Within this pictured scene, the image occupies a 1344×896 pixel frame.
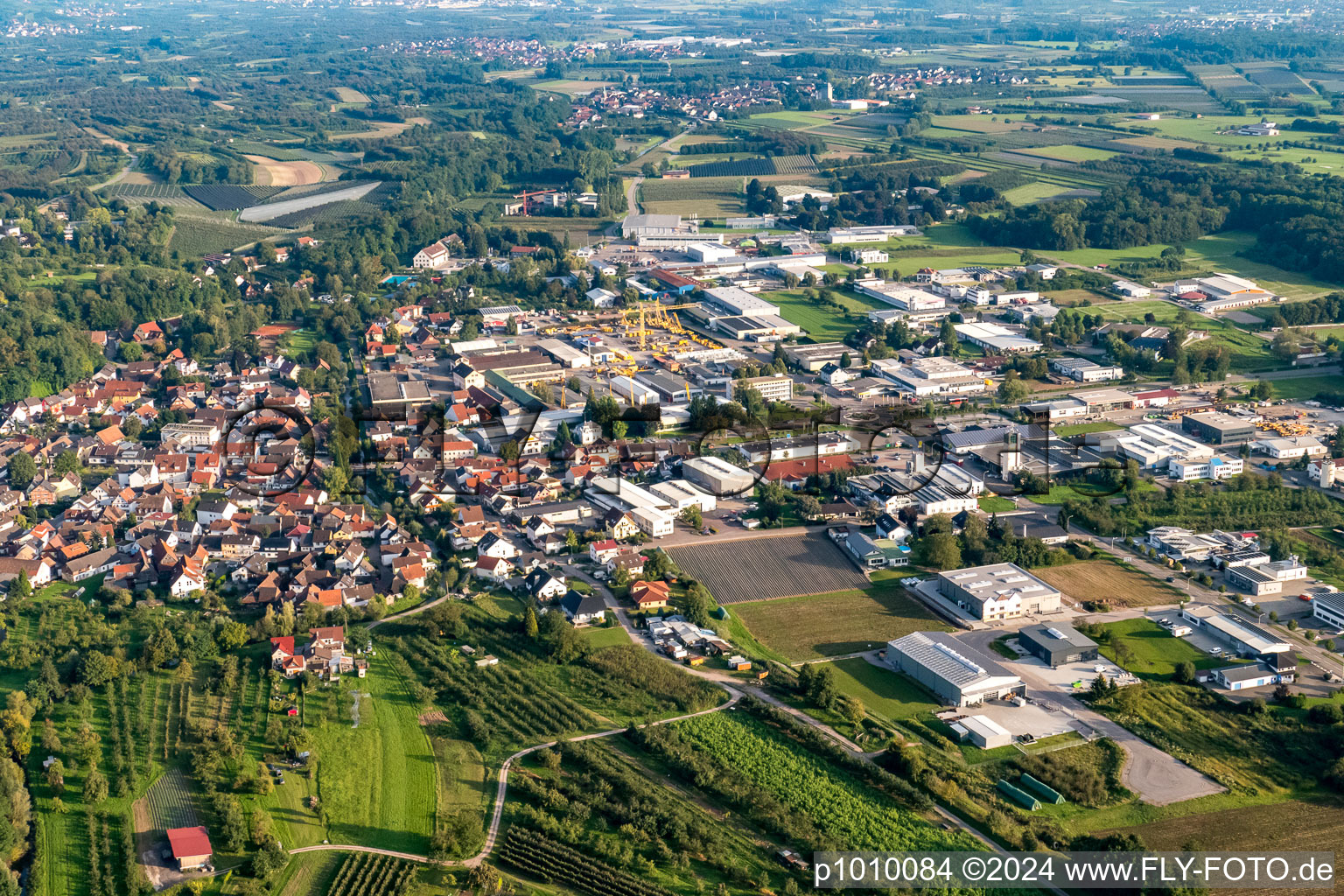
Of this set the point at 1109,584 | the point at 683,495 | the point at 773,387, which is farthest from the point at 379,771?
the point at 773,387

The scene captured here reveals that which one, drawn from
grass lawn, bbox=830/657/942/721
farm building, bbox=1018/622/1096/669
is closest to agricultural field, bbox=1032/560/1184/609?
farm building, bbox=1018/622/1096/669

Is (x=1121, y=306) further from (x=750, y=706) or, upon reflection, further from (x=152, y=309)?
(x=152, y=309)

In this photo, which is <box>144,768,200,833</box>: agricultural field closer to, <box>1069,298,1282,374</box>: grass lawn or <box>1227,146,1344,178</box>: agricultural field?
<box>1069,298,1282,374</box>: grass lawn

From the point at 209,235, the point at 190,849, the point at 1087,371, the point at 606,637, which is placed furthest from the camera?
the point at 209,235

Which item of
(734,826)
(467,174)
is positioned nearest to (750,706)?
(734,826)

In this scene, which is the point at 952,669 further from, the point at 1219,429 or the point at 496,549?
the point at 1219,429

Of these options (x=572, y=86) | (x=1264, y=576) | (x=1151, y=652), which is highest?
(x=572, y=86)
